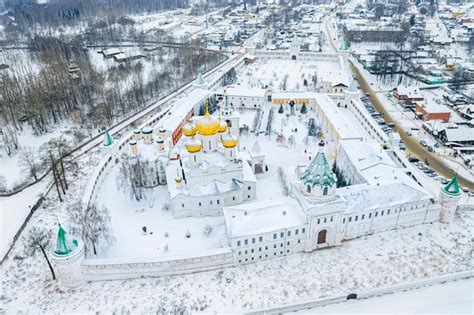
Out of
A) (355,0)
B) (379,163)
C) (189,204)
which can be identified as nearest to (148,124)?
(189,204)

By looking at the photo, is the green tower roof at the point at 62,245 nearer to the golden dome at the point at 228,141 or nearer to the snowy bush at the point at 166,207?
the snowy bush at the point at 166,207

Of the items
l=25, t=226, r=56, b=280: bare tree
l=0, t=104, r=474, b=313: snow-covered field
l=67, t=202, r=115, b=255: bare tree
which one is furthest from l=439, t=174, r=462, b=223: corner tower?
l=25, t=226, r=56, b=280: bare tree

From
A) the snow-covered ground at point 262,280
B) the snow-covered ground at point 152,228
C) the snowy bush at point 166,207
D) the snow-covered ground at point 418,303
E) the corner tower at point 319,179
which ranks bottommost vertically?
the snow-covered ground at point 418,303

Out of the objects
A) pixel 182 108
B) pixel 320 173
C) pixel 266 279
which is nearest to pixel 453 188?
pixel 320 173

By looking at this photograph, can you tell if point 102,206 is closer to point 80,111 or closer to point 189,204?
point 189,204

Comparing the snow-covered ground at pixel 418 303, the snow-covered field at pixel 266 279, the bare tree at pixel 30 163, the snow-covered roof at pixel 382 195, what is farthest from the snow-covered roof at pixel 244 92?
the snow-covered ground at pixel 418 303

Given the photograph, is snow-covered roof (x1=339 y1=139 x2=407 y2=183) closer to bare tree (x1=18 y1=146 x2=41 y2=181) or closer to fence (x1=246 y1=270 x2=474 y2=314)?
fence (x1=246 y1=270 x2=474 y2=314)

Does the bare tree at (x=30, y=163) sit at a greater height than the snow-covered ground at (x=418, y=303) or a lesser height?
greater

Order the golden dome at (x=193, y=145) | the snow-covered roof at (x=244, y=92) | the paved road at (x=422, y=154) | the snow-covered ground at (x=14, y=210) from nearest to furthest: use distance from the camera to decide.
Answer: the snow-covered ground at (x=14, y=210)
the golden dome at (x=193, y=145)
the paved road at (x=422, y=154)
the snow-covered roof at (x=244, y=92)
